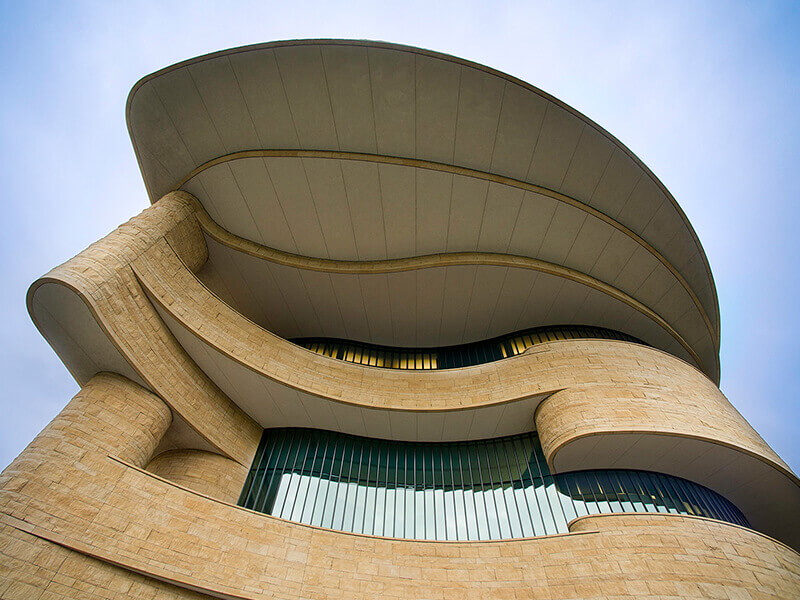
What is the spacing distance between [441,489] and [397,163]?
30.9ft

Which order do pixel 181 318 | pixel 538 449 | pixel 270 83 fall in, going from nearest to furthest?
pixel 181 318, pixel 270 83, pixel 538 449

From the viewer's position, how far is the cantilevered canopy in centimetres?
1087

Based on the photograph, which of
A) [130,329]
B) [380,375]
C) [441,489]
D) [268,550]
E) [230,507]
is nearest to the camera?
[268,550]

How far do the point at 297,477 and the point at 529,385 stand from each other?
23.0 ft

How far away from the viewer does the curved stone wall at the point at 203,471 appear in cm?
1034

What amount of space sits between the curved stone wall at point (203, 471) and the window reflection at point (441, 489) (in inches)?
20.5

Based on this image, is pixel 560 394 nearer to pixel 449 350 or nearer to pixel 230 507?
pixel 449 350

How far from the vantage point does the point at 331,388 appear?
11.6m

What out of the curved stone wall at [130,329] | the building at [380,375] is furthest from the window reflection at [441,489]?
the curved stone wall at [130,329]

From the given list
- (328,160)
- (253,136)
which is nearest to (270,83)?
(253,136)

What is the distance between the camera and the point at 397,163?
12.1m

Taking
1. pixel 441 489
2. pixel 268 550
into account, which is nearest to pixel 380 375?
pixel 441 489

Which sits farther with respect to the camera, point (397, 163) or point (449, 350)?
point (449, 350)

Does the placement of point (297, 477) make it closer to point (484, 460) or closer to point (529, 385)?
point (484, 460)
